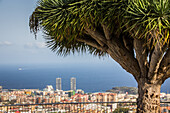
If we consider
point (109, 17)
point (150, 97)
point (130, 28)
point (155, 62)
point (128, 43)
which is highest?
point (109, 17)

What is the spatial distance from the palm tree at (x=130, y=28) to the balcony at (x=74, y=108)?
1.60 meters

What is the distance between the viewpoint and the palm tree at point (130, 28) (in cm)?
327

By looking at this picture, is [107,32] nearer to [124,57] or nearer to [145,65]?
[124,57]

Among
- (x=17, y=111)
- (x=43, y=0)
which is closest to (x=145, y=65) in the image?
(x=43, y=0)

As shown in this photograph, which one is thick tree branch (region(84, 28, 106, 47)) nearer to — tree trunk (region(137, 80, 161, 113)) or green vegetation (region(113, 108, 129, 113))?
tree trunk (region(137, 80, 161, 113))

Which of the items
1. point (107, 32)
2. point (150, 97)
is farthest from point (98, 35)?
point (150, 97)

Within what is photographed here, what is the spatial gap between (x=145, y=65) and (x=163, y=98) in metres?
3.09

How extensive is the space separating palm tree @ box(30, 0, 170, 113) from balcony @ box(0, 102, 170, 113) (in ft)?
5.24

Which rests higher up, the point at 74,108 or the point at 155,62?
the point at 155,62

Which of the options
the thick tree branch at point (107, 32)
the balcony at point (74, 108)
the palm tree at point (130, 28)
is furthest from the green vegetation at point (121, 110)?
the thick tree branch at point (107, 32)

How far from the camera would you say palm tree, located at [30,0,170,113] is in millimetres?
3268

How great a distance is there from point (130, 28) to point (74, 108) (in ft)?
9.73

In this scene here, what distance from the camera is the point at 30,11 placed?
193 inches

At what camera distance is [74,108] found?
18.7 ft
